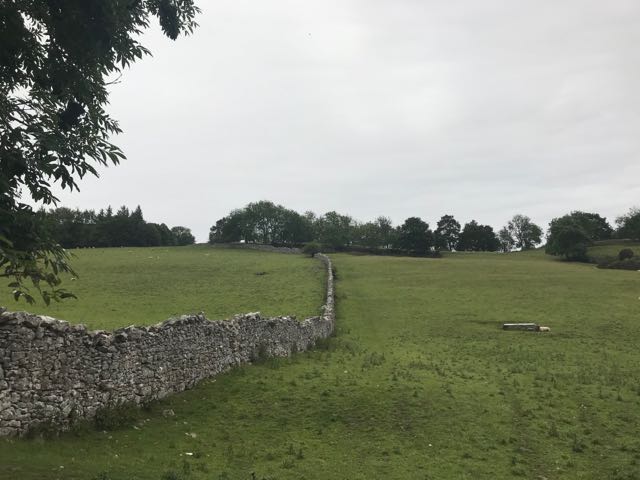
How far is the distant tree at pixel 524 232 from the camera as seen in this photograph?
182 meters

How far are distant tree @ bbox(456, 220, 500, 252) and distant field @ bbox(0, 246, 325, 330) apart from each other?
95.0 m

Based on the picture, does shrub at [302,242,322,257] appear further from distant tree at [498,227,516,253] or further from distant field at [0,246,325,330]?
distant tree at [498,227,516,253]

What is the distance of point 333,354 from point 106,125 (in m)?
17.8

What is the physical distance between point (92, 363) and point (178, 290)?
109 ft

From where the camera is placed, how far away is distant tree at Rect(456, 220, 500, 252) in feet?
496

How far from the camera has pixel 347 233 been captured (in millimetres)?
127938

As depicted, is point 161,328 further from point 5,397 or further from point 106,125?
point 106,125

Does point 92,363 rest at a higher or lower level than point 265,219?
lower

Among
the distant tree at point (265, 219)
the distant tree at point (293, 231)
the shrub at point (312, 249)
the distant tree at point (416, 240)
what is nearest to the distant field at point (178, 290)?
the shrub at point (312, 249)

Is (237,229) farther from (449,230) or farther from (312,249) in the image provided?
(449,230)

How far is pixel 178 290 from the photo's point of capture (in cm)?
4444

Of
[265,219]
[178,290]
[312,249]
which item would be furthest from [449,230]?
[178,290]

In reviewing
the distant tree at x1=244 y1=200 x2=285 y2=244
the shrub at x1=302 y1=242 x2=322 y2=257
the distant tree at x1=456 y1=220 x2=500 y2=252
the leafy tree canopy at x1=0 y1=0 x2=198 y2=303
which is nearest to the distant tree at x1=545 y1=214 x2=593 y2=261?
the shrub at x1=302 y1=242 x2=322 y2=257

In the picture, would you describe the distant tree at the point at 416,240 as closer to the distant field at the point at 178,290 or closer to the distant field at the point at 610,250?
the distant field at the point at 610,250
